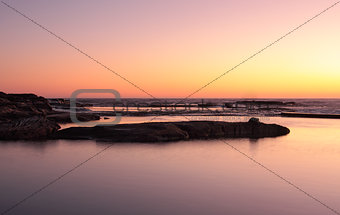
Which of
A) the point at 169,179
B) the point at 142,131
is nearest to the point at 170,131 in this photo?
the point at 142,131

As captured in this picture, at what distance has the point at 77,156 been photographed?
429 inches

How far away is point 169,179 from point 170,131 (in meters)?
7.33

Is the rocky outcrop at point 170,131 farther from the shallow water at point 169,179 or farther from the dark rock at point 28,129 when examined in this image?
the shallow water at point 169,179

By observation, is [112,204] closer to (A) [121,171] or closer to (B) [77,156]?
(A) [121,171]

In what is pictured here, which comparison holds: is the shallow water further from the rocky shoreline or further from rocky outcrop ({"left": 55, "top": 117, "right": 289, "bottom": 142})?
the rocky shoreline

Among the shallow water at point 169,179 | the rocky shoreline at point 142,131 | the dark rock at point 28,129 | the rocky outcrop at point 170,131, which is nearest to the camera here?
the shallow water at point 169,179

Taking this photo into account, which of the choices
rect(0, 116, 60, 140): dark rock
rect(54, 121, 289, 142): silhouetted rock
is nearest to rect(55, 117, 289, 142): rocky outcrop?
rect(54, 121, 289, 142): silhouetted rock

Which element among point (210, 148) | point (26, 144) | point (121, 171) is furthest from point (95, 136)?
point (121, 171)

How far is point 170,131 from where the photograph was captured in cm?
1524

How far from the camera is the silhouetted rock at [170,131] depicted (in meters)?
14.5

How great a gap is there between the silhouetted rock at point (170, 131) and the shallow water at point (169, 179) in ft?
4.75

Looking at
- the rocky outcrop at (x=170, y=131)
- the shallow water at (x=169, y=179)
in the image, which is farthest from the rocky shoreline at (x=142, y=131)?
the shallow water at (x=169, y=179)

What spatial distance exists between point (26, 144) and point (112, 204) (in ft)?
28.9

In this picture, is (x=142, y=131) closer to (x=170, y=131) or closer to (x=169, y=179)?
(x=170, y=131)
